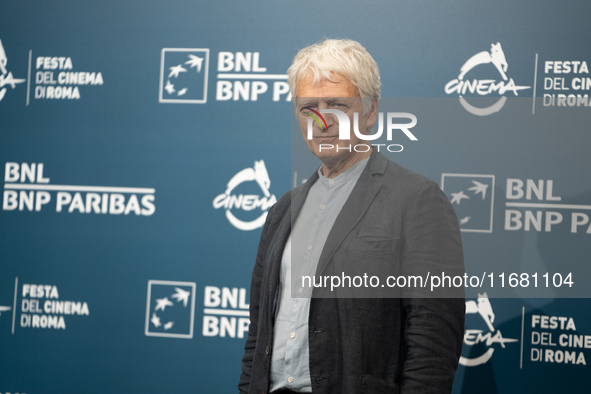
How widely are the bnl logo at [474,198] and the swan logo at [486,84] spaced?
268 millimetres

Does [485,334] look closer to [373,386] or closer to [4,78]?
[373,386]

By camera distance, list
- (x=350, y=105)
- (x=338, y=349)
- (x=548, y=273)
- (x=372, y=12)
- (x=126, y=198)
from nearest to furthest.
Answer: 1. (x=338, y=349)
2. (x=350, y=105)
3. (x=548, y=273)
4. (x=372, y=12)
5. (x=126, y=198)

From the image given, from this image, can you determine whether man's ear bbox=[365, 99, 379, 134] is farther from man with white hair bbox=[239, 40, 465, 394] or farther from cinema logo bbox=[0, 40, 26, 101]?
cinema logo bbox=[0, 40, 26, 101]

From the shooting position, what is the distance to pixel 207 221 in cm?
211

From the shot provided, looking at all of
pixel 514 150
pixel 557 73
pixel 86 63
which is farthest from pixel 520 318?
pixel 86 63

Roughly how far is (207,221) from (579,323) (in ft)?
5.03

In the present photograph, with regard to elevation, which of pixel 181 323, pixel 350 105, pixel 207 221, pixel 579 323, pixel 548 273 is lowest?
pixel 181 323

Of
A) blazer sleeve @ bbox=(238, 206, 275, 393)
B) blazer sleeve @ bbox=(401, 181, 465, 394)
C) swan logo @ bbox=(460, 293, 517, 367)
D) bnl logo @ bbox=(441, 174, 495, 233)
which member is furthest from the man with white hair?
swan logo @ bbox=(460, 293, 517, 367)

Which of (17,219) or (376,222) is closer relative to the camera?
(376,222)

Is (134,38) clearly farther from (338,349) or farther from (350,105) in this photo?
(338,349)

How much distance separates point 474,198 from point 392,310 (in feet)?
3.08

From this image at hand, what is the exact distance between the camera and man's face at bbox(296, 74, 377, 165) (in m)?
1.20

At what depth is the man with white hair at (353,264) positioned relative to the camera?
3.41ft

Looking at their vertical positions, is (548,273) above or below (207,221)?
below
